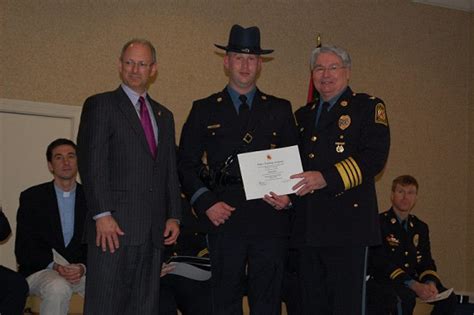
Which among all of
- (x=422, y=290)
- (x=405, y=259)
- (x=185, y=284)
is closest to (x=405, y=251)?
(x=405, y=259)

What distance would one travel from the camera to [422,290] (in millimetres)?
5785

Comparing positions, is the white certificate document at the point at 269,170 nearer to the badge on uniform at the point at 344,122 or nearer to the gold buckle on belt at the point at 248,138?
the gold buckle on belt at the point at 248,138

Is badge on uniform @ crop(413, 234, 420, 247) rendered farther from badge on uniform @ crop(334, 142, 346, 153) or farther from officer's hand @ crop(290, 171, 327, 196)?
officer's hand @ crop(290, 171, 327, 196)

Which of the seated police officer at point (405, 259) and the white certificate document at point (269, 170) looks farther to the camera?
the seated police officer at point (405, 259)

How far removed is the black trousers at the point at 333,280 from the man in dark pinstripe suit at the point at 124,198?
0.69 meters

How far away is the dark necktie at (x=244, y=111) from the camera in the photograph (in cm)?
374

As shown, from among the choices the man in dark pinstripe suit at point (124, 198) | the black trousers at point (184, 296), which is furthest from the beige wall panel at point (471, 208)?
the man in dark pinstripe suit at point (124, 198)

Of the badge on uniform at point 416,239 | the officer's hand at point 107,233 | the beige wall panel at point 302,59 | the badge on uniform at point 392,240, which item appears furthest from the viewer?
the beige wall panel at point 302,59

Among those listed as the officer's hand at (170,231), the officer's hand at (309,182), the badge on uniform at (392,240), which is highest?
the officer's hand at (309,182)

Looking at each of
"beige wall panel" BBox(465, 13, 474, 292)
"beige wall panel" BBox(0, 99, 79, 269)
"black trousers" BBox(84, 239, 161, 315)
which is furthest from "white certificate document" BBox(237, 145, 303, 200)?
"beige wall panel" BBox(465, 13, 474, 292)

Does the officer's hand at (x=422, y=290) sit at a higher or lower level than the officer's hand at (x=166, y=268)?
lower

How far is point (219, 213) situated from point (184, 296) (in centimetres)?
136

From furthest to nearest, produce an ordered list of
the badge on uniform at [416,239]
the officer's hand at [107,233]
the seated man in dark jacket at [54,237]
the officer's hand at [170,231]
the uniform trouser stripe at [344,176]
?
the badge on uniform at [416,239] < the seated man in dark jacket at [54,237] < the officer's hand at [170,231] < the uniform trouser stripe at [344,176] < the officer's hand at [107,233]

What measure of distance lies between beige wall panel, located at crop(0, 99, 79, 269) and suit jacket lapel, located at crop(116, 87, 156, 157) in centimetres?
296
